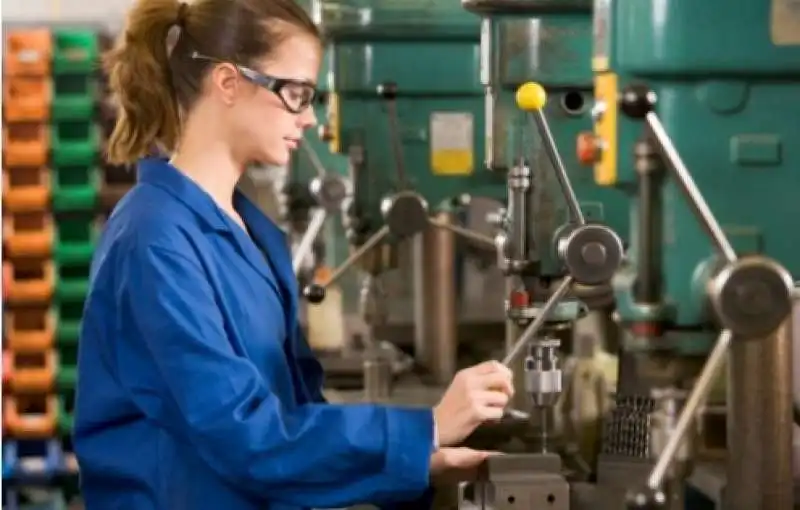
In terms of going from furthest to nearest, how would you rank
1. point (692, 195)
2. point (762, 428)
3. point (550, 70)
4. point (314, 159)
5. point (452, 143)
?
point (314, 159)
point (452, 143)
point (550, 70)
point (762, 428)
point (692, 195)

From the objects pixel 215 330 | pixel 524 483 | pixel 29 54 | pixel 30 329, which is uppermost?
pixel 29 54

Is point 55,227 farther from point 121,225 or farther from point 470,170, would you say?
point 121,225

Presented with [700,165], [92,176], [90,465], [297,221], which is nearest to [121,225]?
[90,465]

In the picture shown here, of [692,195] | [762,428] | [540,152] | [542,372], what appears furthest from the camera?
[540,152]

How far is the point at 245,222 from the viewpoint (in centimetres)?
195

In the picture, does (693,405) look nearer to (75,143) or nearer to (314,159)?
(314,159)

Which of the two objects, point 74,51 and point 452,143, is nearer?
point 452,143

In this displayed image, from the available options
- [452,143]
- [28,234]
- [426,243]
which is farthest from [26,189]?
[452,143]

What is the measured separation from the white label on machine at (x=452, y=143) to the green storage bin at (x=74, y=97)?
7.12 feet

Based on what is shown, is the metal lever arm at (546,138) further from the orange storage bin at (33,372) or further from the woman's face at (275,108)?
the orange storage bin at (33,372)

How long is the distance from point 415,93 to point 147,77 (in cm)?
123

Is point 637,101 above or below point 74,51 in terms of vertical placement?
below

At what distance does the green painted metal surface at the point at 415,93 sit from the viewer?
294 centimetres

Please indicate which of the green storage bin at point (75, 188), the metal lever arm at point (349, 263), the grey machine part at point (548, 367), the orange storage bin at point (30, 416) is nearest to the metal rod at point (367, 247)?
the metal lever arm at point (349, 263)
